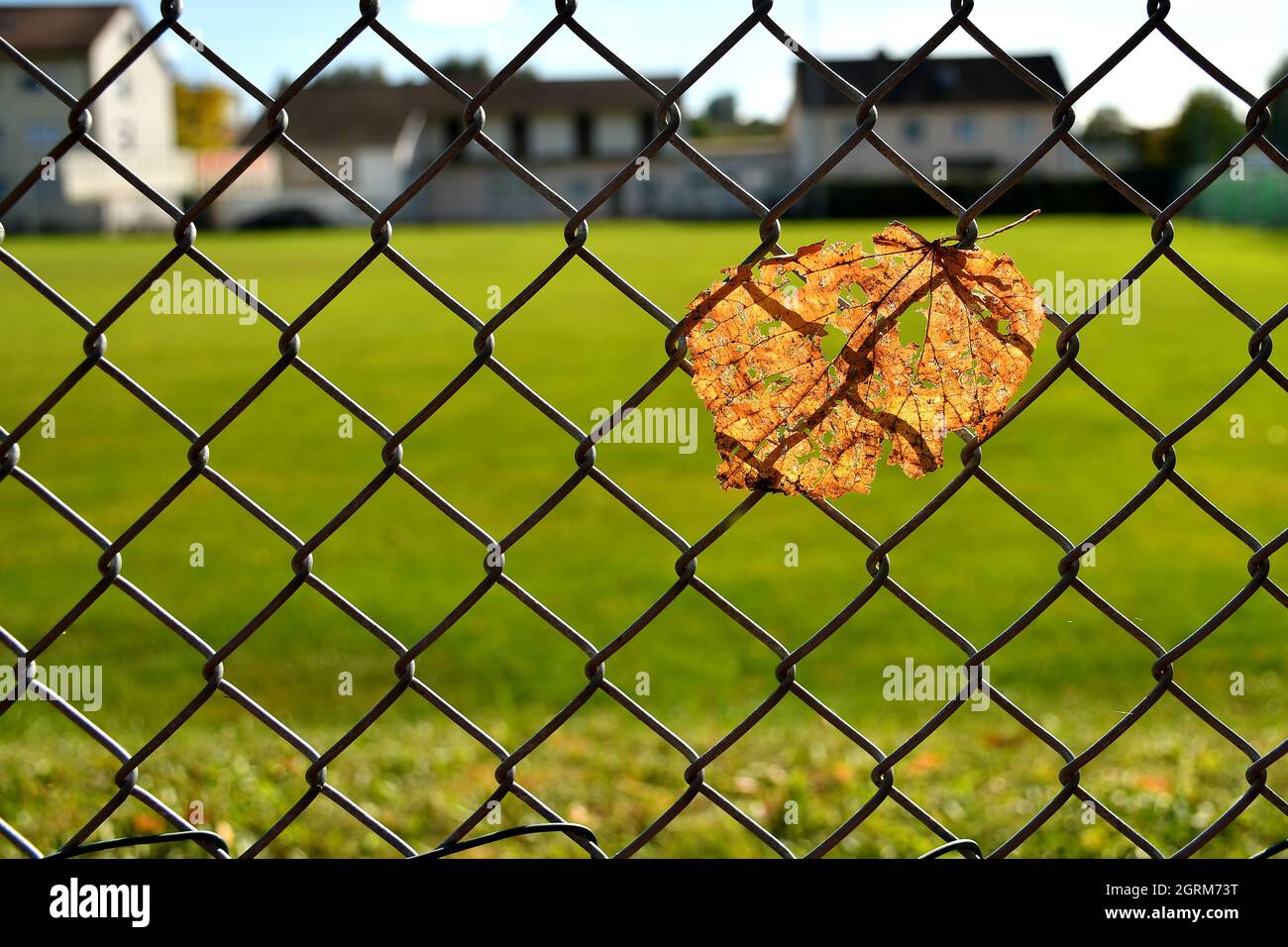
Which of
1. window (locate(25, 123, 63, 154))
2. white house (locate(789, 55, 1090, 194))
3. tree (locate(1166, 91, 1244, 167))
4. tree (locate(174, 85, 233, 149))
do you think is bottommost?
window (locate(25, 123, 63, 154))

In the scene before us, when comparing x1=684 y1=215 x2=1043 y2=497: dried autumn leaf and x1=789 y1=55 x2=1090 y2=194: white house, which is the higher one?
x1=789 y1=55 x2=1090 y2=194: white house

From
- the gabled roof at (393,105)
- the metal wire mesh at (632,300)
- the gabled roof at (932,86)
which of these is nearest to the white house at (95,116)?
the metal wire mesh at (632,300)

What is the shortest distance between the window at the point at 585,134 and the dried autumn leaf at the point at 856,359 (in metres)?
50.5

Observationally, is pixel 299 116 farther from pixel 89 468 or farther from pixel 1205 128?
pixel 89 468

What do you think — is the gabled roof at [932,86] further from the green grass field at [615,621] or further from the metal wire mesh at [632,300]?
the green grass field at [615,621]

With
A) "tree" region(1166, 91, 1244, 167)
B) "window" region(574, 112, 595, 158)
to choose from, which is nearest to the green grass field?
"tree" region(1166, 91, 1244, 167)

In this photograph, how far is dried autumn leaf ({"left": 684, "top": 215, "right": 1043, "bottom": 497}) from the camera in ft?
3.97

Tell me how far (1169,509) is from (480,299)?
1317 cm

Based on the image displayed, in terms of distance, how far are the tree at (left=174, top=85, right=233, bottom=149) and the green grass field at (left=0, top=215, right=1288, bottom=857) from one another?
44022 mm

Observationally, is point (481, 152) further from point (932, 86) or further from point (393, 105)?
point (932, 86)

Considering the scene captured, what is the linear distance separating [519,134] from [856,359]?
52.1 m

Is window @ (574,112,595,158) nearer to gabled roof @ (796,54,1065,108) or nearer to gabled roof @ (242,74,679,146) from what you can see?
gabled roof @ (242,74,679,146)

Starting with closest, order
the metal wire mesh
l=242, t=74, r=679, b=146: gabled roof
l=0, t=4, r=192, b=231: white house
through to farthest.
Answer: the metal wire mesh
l=0, t=4, r=192, b=231: white house
l=242, t=74, r=679, b=146: gabled roof

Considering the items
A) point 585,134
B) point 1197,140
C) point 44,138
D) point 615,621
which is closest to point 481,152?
point 585,134
